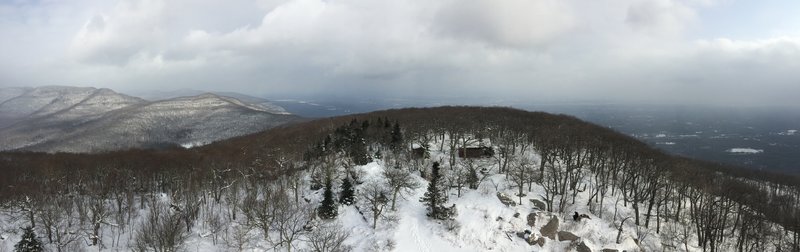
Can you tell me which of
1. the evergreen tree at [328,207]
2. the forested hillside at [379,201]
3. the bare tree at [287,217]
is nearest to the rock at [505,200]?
the forested hillside at [379,201]

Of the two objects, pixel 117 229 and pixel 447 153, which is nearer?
pixel 117 229

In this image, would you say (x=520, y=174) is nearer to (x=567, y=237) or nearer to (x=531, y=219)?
(x=531, y=219)

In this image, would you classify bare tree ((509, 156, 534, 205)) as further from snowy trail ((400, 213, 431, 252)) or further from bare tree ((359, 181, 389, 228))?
bare tree ((359, 181, 389, 228))

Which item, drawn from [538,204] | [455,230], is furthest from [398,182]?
[538,204]

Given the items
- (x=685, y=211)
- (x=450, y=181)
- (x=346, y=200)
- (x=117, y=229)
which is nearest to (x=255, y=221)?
(x=346, y=200)

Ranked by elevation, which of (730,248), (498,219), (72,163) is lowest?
(730,248)

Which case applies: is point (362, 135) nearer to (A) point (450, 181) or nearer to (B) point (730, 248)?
(A) point (450, 181)
